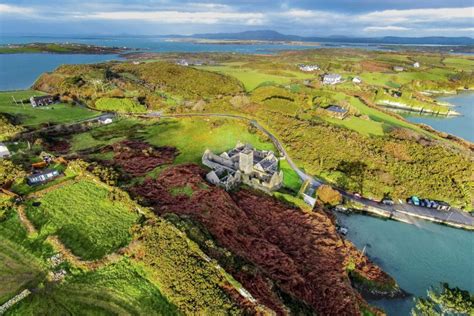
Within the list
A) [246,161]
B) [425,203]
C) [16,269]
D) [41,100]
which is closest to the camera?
[16,269]

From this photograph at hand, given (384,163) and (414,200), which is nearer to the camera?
(414,200)

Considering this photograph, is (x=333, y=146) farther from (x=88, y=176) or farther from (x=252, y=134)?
(x=88, y=176)

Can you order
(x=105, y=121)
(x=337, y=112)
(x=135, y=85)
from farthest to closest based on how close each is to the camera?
(x=135, y=85), (x=337, y=112), (x=105, y=121)

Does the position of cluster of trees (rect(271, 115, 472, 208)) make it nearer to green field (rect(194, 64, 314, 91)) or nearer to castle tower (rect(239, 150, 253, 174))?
castle tower (rect(239, 150, 253, 174))

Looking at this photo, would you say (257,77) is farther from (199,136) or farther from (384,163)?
(384,163)

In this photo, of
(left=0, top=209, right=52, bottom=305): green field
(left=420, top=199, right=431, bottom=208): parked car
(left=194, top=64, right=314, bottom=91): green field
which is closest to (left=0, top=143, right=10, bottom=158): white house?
(left=0, top=209, right=52, bottom=305): green field

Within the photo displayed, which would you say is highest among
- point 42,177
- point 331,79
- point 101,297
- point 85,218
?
point 331,79

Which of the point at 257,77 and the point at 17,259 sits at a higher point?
the point at 257,77

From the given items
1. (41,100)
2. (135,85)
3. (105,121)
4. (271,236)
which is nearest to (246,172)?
(271,236)

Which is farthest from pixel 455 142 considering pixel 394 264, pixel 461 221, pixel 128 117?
pixel 128 117

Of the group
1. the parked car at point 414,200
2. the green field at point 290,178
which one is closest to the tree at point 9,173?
the green field at point 290,178
